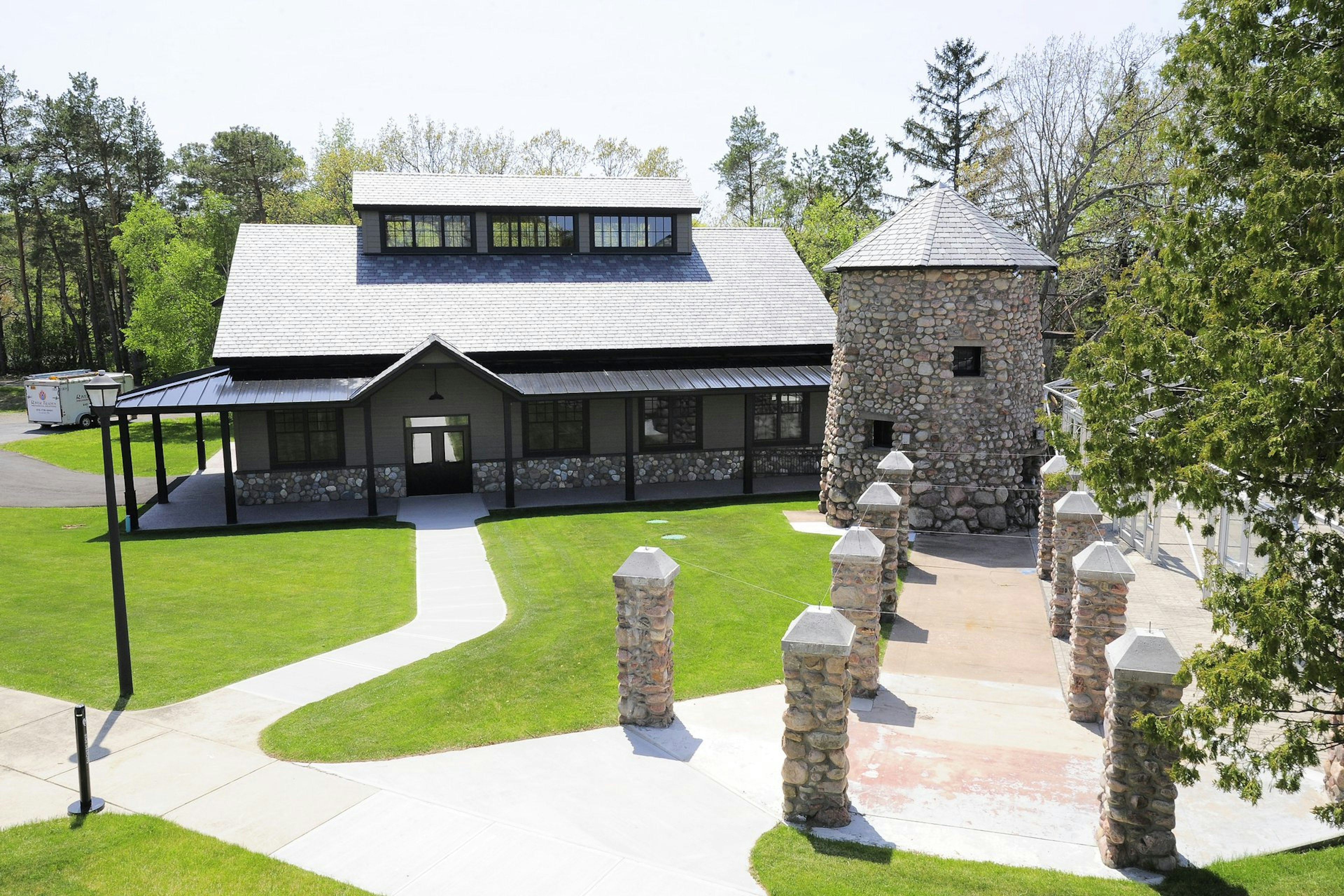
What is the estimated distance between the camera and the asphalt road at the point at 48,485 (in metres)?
22.9

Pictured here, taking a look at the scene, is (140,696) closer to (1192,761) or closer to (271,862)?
(271,862)

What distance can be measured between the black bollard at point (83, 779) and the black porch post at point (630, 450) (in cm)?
1523

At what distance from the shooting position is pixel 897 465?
51.8ft

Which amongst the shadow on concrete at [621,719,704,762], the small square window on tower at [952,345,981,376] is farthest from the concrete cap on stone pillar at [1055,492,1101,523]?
the shadow on concrete at [621,719,704,762]

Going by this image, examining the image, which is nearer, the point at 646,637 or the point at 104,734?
the point at 104,734

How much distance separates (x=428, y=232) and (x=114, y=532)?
58.8 ft

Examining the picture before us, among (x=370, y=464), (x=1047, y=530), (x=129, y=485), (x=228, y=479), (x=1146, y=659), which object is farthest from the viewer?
(x=370, y=464)

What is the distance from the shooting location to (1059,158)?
1316 inches

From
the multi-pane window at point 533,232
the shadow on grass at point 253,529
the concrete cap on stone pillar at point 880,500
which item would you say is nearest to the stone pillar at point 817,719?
the concrete cap on stone pillar at point 880,500

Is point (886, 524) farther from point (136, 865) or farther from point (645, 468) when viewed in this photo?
point (645, 468)

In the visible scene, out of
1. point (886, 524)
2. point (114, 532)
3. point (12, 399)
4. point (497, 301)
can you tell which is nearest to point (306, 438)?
point (497, 301)

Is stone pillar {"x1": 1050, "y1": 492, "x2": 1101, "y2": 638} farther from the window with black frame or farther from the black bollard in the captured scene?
the window with black frame

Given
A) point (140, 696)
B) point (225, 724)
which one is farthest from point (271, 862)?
point (140, 696)

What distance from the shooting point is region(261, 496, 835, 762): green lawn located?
31.2 ft
